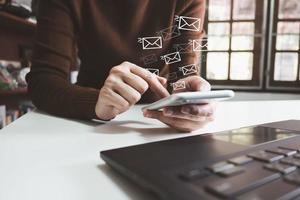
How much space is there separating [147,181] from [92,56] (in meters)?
0.63

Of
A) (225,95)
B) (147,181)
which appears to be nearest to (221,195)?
(147,181)

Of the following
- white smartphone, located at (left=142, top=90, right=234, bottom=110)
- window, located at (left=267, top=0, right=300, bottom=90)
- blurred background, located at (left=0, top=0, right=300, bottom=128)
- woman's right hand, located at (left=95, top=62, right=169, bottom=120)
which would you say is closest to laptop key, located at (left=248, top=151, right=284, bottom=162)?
white smartphone, located at (left=142, top=90, right=234, bottom=110)

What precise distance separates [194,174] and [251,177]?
5 cm

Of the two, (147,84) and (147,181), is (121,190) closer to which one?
(147,181)

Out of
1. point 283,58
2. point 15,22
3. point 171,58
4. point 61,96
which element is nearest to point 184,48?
point 171,58

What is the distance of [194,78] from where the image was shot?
0.58m

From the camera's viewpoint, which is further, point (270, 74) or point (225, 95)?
point (270, 74)

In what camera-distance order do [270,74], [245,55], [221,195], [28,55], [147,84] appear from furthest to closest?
[28,55] → [270,74] → [245,55] → [147,84] → [221,195]

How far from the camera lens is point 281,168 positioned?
25 cm

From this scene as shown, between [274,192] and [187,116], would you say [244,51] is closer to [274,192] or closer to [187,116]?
[187,116]

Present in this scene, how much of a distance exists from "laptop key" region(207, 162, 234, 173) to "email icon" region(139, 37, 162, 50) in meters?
0.41

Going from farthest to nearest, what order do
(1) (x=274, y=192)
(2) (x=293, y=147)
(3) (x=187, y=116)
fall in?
1. (3) (x=187, y=116)
2. (2) (x=293, y=147)
3. (1) (x=274, y=192)

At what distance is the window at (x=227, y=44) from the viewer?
27.1 inches

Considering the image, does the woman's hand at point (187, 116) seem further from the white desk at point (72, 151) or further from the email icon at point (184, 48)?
the email icon at point (184, 48)
